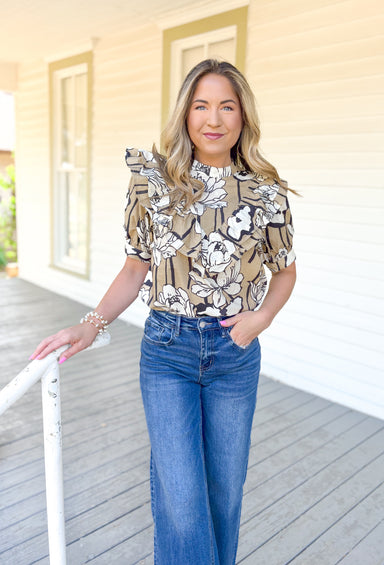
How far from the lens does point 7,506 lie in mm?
2125

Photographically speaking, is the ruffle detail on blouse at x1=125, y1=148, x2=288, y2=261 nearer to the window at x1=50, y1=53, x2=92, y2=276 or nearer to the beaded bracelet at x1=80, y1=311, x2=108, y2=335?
the beaded bracelet at x1=80, y1=311, x2=108, y2=335

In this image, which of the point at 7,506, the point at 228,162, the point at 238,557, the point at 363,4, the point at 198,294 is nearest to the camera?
the point at 198,294

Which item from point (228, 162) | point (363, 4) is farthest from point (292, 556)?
point (363, 4)

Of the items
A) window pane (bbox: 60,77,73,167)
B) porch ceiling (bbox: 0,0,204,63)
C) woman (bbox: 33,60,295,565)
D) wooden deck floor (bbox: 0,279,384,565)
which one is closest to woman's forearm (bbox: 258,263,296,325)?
woman (bbox: 33,60,295,565)

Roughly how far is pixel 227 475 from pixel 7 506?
1.24m

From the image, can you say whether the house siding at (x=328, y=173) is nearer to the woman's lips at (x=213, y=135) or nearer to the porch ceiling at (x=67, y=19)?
the porch ceiling at (x=67, y=19)

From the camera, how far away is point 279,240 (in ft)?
4.75

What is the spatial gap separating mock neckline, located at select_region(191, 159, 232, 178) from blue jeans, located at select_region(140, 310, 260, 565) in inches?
16.7

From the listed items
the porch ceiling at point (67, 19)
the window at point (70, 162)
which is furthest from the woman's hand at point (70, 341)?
the window at point (70, 162)

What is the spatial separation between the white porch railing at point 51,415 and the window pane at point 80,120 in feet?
15.5

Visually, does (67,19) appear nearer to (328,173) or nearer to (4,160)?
(328,173)

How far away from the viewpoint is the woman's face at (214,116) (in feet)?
4.45

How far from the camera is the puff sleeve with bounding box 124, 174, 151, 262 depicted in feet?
4.54

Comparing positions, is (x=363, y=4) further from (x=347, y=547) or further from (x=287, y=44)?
(x=347, y=547)
